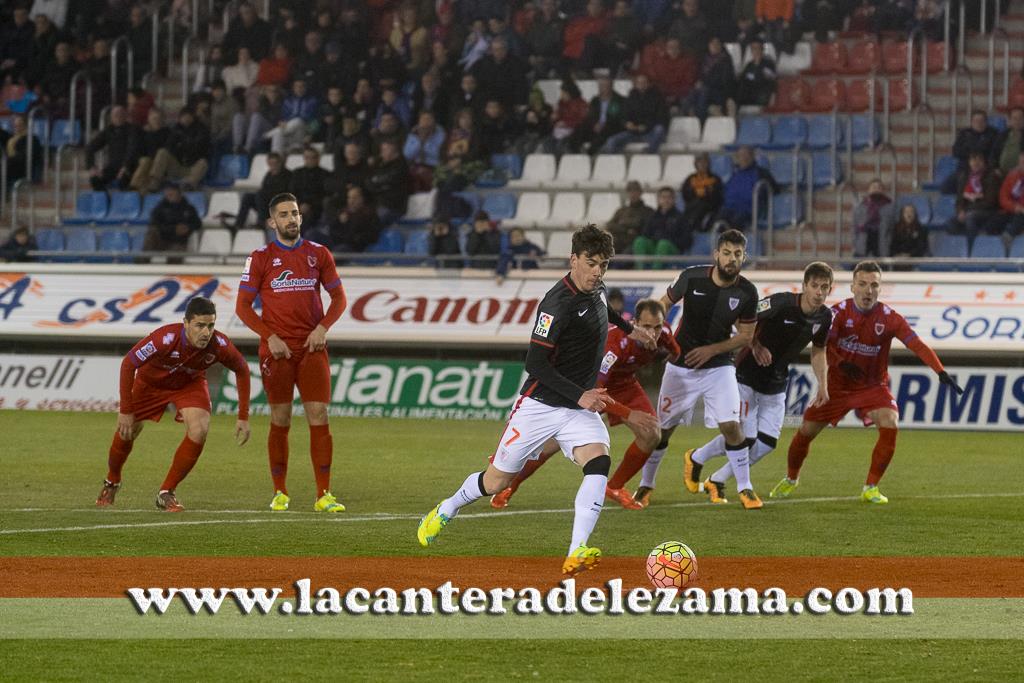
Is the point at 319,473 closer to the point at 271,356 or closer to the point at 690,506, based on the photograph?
the point at 271,356

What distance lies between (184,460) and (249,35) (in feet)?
57.6

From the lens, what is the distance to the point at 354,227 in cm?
2369

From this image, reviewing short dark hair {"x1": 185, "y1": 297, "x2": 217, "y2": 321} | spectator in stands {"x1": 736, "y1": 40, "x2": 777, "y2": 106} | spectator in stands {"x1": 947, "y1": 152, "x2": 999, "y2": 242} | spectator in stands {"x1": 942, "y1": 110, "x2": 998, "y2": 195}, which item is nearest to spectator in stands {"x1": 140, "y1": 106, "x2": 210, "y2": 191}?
spectator in stands {"x1": 736, "y1": 40, "x2": 777, "y2": 106}

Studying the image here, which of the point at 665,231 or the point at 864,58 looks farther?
Result: the point at 864,58

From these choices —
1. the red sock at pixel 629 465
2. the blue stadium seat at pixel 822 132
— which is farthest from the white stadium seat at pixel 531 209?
the red sock at pixel 629 465

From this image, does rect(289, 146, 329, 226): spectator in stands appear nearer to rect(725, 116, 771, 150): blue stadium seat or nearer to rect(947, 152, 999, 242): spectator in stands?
rect(725, 116, 771, 150): blue stadium seat

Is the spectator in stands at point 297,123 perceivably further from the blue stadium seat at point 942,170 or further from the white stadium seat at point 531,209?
the blue stadium seat at point 942,170

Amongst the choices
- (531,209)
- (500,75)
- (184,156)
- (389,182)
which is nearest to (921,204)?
(531,209)

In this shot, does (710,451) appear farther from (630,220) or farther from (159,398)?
(630,220)

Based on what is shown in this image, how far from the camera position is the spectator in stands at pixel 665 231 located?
22.4 m

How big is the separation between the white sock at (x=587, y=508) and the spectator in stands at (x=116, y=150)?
1920 cm

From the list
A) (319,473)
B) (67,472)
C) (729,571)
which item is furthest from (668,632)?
(67,472)

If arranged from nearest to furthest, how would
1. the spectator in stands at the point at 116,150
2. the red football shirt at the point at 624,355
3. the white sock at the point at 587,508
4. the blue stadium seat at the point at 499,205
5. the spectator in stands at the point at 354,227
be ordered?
the white sock at the point at 587,508 < the red football shirt at the point at 624,355 < the spectator in stands at the point at 354,227 < the blue stadium seat at the point at 499,205 < the spectator in stands at the point at 116,150

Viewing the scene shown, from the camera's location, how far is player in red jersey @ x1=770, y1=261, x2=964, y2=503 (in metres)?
13.1
